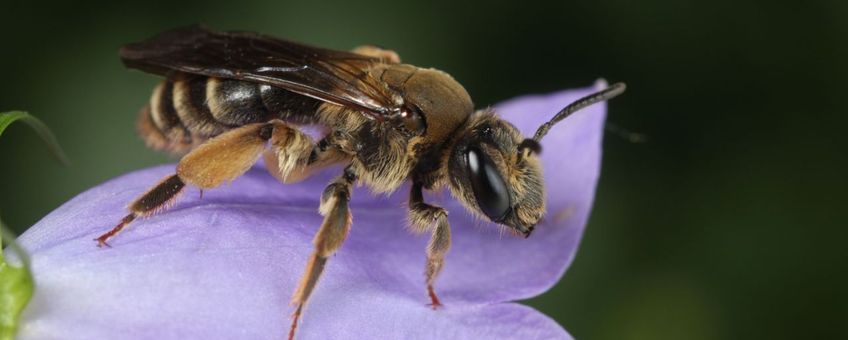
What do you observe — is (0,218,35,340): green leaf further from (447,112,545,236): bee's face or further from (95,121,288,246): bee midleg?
(447,112,545,236): bee's face

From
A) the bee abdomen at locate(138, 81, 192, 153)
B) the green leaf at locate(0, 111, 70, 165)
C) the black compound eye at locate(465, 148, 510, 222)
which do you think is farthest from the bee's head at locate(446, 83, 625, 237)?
the green leaf at locate(0, 111, 70, 165)

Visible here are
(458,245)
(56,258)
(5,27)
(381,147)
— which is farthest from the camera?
(5,27)

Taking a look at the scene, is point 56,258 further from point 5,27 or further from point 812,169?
point 812,169

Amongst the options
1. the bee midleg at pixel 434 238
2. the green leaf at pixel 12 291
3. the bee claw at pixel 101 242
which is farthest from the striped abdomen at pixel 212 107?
the green leaf at pixel 12 291

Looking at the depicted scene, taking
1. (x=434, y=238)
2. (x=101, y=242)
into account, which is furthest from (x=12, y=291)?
(x=434, y=238)

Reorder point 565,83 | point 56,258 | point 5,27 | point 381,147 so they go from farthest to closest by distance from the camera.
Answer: point 565,83 → point 5,27 → point 381,147 → point 56,258

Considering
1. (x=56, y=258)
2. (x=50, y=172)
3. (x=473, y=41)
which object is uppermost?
(x=56, y=258)

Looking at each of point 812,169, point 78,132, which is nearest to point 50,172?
point 78,132
